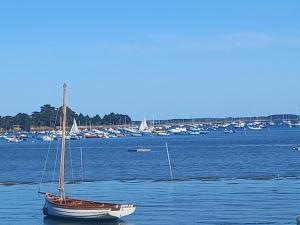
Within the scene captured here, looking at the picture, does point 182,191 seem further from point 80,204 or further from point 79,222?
point 79,222

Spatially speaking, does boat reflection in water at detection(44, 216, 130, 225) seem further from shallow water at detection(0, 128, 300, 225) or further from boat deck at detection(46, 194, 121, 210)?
boat deck at detection(46, 194, 121, 210)

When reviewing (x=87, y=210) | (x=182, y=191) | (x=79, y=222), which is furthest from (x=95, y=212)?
(x=182, y=191)

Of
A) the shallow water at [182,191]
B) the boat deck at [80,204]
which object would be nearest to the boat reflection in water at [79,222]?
the shallow water at [182,191]

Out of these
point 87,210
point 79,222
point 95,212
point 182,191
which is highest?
point 87,210

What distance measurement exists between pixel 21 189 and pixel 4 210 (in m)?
21.6

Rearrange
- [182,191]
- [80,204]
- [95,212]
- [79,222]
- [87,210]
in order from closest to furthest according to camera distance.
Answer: [95,212], [87,210], [79,222], [80,204], [182,191]

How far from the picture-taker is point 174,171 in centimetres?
12019

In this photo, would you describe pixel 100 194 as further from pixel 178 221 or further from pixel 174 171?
pixel 174 171

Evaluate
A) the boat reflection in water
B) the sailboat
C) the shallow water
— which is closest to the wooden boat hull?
the sailboat

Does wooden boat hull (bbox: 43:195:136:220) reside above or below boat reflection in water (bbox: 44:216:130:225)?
above

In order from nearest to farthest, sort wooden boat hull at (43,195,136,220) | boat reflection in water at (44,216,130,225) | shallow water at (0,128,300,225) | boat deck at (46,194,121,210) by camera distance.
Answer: wooden boat hull at (43,195,136,220) → boat deck at (46,194,121,210) → boat reflection in water at (44,216,130,225) → shallow water at (0,128,300,225)

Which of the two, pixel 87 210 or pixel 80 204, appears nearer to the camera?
pixel 87 210

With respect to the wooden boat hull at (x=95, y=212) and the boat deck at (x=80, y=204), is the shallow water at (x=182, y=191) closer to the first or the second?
the wooden boat hull at (x=95, y=212)

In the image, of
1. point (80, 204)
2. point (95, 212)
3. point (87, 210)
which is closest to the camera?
point (95, 212)
